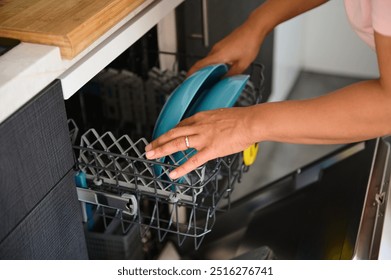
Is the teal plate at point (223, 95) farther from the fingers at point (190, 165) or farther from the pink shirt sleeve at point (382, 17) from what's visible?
the pink shirt sleeve at point (382, 17)

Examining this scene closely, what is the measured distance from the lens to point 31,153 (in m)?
0.74

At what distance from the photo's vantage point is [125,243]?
1164 mm

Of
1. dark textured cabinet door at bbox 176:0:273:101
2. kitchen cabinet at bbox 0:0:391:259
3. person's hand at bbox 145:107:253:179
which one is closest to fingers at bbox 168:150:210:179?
person's hand at bbox 145:107:253:179

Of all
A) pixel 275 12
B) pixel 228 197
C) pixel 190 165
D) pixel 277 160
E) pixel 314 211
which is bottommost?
pixel 277 160

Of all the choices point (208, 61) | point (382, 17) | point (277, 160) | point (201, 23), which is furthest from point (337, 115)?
point (277, 160)

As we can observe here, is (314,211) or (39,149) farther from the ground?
(39,149)

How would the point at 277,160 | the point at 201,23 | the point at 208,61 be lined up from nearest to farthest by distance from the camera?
the point at 208,61
the point at 201,23
the point at 277,160

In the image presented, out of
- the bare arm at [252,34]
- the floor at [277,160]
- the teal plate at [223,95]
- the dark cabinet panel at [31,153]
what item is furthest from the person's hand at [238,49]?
the floor at [277,160]

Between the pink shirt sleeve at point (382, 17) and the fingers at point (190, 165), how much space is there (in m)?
0.30

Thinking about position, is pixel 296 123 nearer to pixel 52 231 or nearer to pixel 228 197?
pixel 228 197

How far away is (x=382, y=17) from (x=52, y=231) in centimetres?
54

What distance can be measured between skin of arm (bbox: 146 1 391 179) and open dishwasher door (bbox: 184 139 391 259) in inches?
7.2
